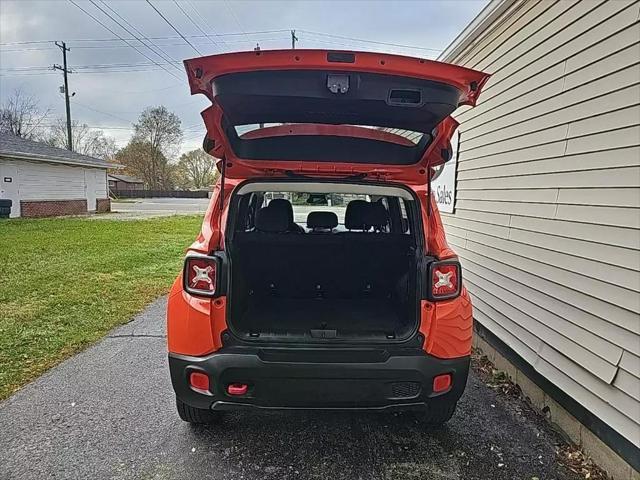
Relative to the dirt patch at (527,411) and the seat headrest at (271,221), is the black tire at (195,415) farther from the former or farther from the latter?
the dirt patch at (527,411)

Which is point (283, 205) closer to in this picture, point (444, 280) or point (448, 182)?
point (444, 280)

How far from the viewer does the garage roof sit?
1703cm

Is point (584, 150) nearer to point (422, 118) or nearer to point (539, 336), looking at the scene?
point (422, 118)

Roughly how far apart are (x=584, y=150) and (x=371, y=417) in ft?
6.94

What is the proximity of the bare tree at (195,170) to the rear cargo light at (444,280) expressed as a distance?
5679cm

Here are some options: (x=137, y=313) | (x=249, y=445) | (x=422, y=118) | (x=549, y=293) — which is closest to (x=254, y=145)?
(x=422, y=118)

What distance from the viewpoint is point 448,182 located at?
521cm

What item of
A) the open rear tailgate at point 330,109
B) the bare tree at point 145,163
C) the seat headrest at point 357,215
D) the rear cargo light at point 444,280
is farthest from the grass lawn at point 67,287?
the bare tree at point 145,163

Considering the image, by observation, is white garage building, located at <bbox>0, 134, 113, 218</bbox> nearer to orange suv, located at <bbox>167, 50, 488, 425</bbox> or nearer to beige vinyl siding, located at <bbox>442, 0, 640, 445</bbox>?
orange suv, located at <bbox>167, 50, 488, 425</bbox>

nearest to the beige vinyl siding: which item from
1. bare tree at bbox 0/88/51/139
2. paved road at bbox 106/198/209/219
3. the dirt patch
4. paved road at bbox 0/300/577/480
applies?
the dirt patch

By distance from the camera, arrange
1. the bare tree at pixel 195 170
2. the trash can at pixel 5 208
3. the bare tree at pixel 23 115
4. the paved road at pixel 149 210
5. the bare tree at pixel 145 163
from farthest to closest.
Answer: the bare tree at pixel 195 170, the bare tree at pixel 145 163, the bare tree at pixel 23 115, the paved road at pixel 149 210, the trash can at pixel 5 208

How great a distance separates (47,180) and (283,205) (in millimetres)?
19769

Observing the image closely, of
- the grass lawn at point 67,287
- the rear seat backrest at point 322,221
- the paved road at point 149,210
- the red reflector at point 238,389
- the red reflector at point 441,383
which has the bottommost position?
the paved road at point 149,210

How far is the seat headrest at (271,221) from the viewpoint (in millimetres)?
3182
